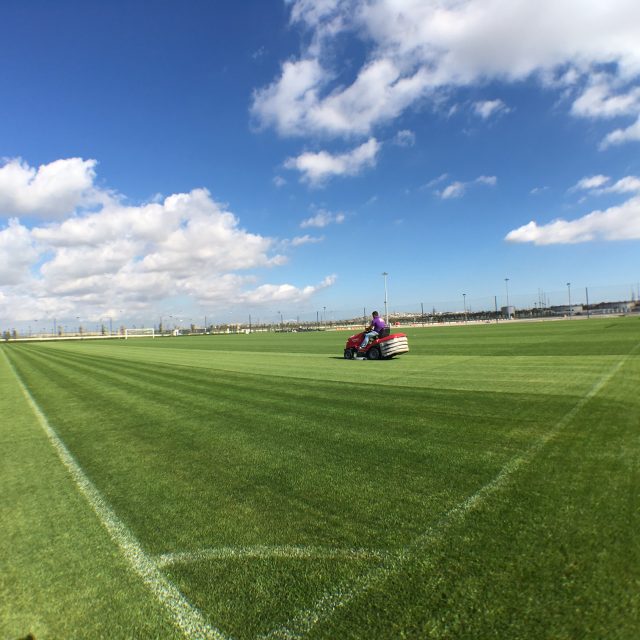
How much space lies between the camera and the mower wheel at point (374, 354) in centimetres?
1656

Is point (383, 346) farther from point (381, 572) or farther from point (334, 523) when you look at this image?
point (381, 572)

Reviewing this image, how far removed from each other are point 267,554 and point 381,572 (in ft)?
2.73

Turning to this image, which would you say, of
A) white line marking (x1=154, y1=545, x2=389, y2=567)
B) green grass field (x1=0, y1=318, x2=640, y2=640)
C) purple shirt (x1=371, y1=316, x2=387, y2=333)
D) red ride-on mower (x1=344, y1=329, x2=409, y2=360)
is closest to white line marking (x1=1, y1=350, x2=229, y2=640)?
green grass field (x1=0, y1=318, x2=640, y2=640)

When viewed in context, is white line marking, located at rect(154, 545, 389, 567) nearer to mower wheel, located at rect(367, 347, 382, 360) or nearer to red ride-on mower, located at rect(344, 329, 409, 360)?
red ride-on mower, located at rect(344, 329, 409, 360)

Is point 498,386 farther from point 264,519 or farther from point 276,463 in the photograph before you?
point 264,519

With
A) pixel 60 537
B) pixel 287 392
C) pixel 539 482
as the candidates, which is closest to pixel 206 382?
pixel 287 392

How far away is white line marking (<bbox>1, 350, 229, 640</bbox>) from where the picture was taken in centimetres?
225

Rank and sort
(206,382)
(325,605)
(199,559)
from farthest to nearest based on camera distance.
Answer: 1. (206,382)
2. (199,559)
3. (325,605)

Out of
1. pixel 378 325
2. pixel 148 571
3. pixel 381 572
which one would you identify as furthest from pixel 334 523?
pixel 378 325

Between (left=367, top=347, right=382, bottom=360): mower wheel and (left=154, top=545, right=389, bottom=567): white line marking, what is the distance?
45.3ft

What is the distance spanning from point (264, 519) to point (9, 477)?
11.8ft

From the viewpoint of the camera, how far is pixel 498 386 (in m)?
8.73

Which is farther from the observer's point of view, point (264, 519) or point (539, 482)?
point (539, 482)

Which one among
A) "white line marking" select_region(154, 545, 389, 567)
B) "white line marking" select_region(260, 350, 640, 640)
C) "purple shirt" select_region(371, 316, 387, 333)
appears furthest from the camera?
"purple shirt" select_region(371, 316, 387, 333)
